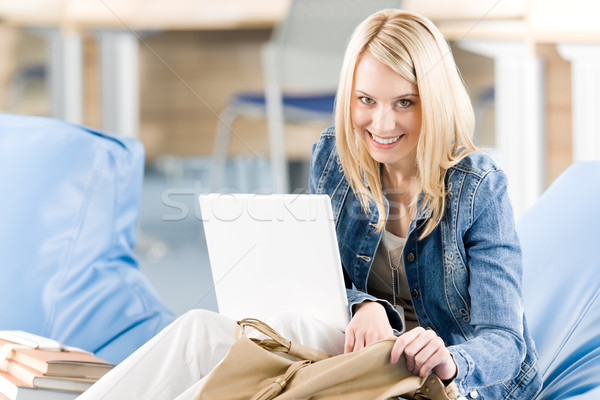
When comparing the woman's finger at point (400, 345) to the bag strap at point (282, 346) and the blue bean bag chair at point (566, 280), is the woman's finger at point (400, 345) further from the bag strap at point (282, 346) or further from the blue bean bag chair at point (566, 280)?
the blue bean bag chair at point (566, 280)

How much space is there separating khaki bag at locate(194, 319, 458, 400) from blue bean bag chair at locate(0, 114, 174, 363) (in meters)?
0.51

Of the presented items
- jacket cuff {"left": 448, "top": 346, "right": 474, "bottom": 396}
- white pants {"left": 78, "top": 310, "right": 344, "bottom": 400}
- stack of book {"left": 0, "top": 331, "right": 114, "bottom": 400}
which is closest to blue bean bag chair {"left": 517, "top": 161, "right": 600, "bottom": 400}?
jacket cuff {"left": 448, "top": 346, "right": 474, "bottom": 396}

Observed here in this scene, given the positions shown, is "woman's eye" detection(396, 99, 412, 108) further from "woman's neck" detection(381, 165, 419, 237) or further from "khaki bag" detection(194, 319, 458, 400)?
"khaki bag" detection(194, 319, 458, 400)

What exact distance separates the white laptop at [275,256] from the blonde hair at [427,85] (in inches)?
6.1

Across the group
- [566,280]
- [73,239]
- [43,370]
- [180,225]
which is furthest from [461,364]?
[180,225]

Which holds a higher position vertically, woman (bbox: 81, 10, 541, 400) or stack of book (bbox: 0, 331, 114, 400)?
woman (bbox: 81, 10, 541, 400)

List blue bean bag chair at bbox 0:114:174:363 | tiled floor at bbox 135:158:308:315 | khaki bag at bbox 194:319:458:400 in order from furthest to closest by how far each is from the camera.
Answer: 1. tiled floor at bbox 135:158:308:315
2. blue bean bag chair at bbox 0:114:174:363
3. khaki bag at bbox 194:319:458:400

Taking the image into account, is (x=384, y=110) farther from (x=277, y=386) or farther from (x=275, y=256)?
(x=277, y=386)

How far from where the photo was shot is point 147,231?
3357mm

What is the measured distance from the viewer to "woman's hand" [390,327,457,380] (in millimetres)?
831

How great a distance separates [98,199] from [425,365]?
0.79 m

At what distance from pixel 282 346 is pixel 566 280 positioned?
514 millimetres

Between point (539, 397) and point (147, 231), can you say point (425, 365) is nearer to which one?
point (539, 397)

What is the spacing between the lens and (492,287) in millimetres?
956
